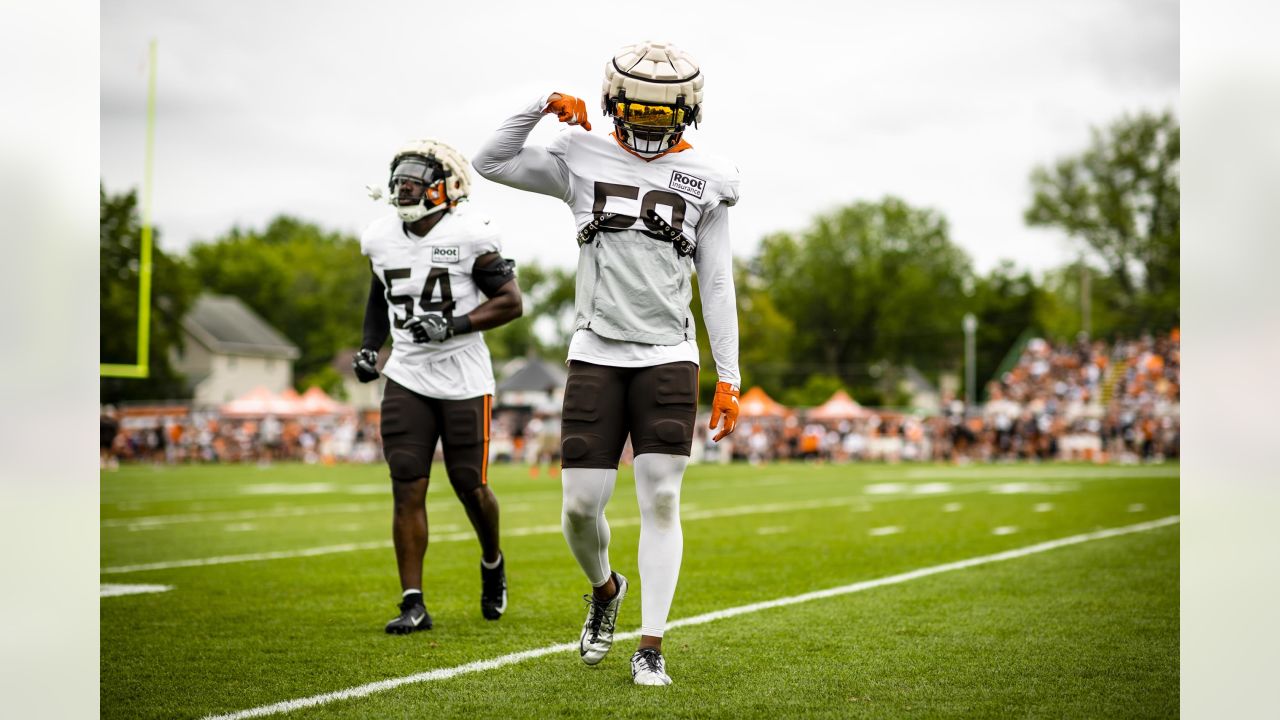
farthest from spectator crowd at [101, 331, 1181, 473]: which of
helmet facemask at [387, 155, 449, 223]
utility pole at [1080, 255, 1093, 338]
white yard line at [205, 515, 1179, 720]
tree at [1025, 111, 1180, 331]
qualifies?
helmet facemask at [387, 155, 449, 223]

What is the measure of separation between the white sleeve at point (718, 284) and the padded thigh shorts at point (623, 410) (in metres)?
0.16

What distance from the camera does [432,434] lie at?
5473 mm

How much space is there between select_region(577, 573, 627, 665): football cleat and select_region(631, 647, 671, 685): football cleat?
0.70 feet

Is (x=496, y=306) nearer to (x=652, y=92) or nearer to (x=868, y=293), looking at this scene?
(x=652, y=92)

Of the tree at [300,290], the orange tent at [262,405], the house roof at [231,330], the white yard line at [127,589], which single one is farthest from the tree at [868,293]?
the white yard line at [127,589]

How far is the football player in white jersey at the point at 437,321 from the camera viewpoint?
17.6 ft

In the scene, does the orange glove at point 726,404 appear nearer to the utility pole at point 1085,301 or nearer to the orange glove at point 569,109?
the orange glove at point 569,109

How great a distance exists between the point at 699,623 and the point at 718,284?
1745 mm

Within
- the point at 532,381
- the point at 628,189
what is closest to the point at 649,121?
the point at 628,189

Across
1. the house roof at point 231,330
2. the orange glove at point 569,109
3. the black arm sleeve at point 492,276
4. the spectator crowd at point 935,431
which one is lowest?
the spectator crowd at point 935,431

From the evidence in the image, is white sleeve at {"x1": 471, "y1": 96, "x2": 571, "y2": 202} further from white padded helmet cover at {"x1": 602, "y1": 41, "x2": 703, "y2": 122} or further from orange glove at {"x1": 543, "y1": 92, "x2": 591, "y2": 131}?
white padded helmet cover at {"x1": 602, "y1": 41, "x2": 703, "y2": 122}

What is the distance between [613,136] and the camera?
13.7 feet

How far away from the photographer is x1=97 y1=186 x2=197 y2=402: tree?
2331 cm
